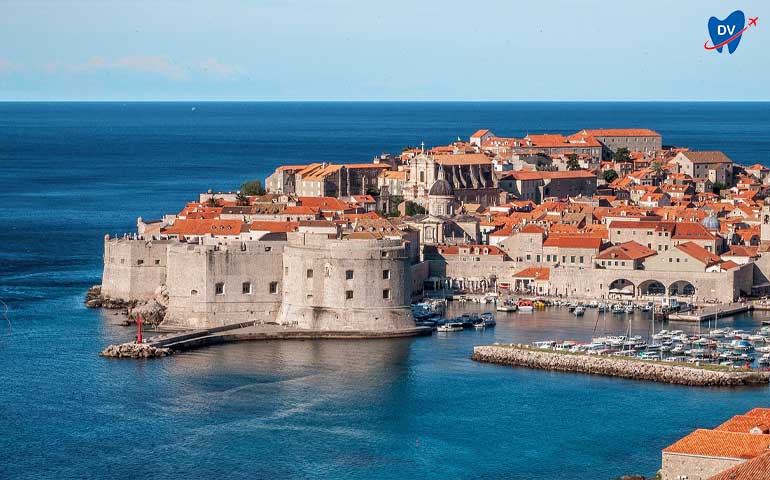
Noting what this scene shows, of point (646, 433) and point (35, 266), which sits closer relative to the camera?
point (646, 433)

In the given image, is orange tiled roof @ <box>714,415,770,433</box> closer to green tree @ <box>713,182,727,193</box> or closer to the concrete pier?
the concrete pier

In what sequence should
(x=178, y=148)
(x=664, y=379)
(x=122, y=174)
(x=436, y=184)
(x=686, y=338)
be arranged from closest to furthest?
(x=664, y=379) → (x=686, y=338) → (x=436, y=184) → (x=122, y=174) → (x=178, y=148)

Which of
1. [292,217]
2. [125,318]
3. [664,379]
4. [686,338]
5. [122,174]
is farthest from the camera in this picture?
[122,174]

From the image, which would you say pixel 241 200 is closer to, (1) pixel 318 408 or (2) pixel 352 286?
(2) pixel 352 286

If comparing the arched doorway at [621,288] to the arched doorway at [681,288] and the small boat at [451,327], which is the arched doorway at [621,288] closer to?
the arched doorway at [681,288]

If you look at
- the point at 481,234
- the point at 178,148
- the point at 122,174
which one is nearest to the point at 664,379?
the point at 481,234

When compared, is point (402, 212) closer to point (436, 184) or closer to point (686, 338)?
point (436, 184)
